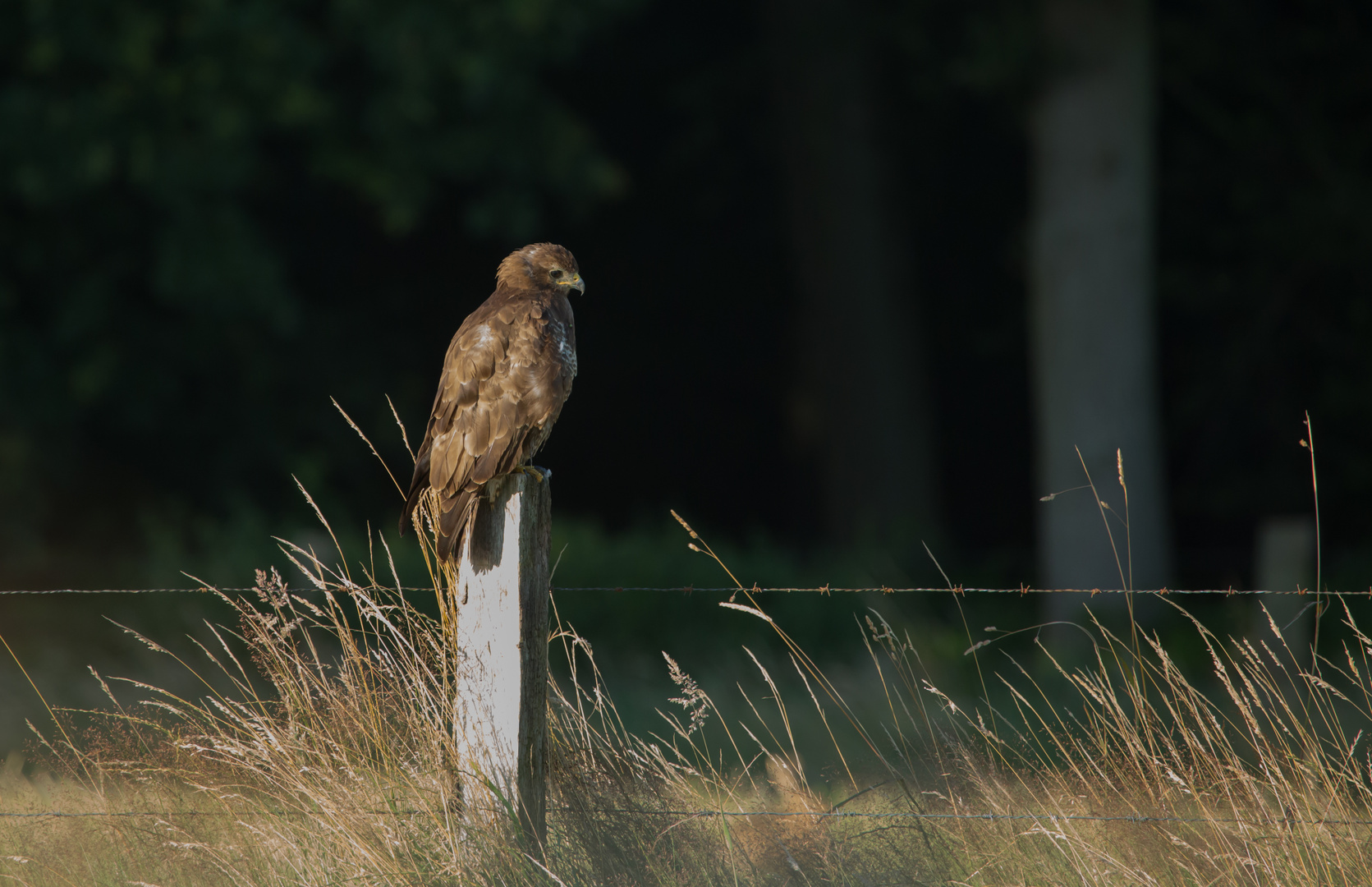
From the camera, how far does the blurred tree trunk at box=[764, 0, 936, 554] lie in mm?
11156

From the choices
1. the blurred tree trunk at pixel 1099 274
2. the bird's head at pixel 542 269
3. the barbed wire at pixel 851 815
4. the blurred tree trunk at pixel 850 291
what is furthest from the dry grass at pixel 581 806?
the blurred tree trunk at pixel 850 291

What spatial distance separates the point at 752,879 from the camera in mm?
3158

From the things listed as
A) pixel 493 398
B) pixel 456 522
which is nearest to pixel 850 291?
pixel 493 398

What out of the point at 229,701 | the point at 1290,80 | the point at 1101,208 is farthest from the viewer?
the point at 1290,80

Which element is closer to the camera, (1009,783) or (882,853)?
(882,853)

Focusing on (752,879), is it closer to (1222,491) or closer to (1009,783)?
(1009,783)

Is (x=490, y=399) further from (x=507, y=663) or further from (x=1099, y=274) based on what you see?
(x=1099, y=274)

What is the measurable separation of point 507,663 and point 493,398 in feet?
2.60

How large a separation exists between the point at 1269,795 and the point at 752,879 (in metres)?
1.97

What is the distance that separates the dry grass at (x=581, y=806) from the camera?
2.98 meters

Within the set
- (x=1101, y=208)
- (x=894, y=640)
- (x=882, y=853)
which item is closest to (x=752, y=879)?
(x=882, y=853)

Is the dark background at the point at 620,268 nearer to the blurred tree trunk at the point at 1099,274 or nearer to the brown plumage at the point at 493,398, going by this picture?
the blurred tree trunk at the point at 1099,274

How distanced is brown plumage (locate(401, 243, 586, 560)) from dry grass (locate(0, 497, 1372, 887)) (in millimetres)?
340

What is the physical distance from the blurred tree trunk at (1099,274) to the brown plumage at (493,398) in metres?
6.26
